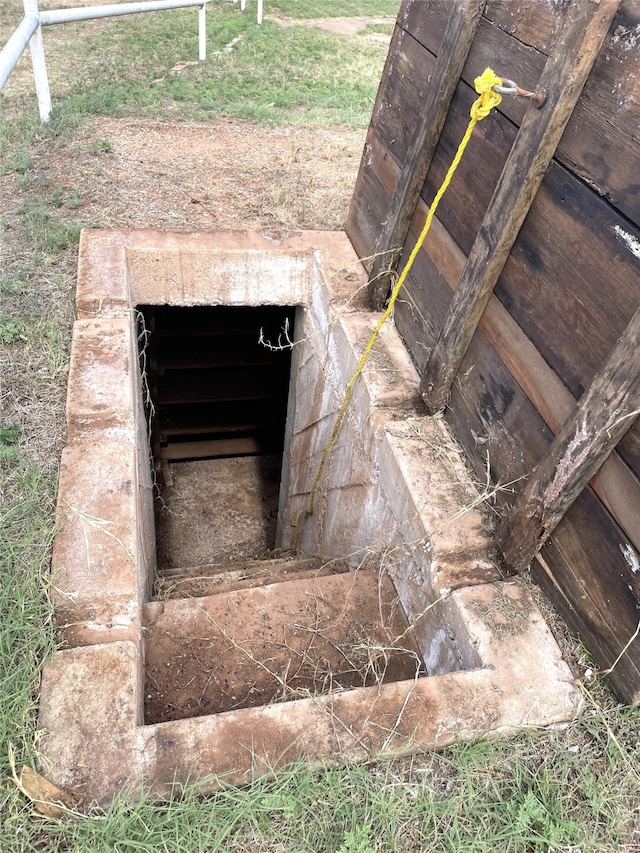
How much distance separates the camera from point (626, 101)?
1.85 m

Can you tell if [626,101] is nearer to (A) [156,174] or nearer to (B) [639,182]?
(B) [639,182]

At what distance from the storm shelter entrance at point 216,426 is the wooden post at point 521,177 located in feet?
9.54

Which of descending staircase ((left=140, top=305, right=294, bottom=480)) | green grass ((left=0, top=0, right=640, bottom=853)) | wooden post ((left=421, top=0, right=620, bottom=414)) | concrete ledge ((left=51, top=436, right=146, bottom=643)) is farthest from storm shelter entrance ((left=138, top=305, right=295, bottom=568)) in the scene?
wooden post ((left=421, top=0, right=620, bottom=414))

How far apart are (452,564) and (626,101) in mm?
1695

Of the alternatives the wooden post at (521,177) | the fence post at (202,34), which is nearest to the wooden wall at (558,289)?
the wooden post at (521,177)

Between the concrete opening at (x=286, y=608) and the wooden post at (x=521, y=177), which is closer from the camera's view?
the concrete opening at (x=286, y=608)

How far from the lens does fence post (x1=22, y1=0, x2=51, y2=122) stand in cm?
439

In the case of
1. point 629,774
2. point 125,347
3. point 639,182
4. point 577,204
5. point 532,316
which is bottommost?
point 125,347

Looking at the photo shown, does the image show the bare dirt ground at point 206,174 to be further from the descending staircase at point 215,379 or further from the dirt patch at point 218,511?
the dirt patch at point 218,511

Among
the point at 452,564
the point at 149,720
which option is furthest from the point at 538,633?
the point at 149,720

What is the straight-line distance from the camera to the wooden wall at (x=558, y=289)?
1.89 meters

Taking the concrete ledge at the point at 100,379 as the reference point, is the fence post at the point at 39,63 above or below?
above

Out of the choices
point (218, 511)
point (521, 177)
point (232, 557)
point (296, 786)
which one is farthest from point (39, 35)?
point (296, 786)

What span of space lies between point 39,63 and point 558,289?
4.62 m
